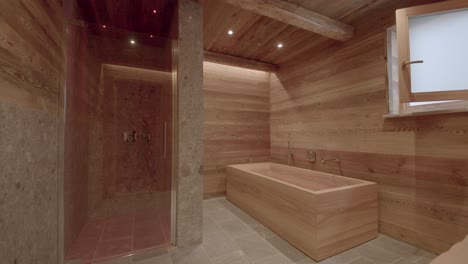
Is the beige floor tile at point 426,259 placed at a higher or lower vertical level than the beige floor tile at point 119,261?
lower

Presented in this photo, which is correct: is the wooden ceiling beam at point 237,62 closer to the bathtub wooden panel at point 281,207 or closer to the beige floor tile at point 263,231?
the bathtub wooden panel at point 281,207

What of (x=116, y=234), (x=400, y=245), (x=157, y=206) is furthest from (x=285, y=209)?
(x=116, y=234)

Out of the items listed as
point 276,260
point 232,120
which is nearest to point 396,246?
point 276,260

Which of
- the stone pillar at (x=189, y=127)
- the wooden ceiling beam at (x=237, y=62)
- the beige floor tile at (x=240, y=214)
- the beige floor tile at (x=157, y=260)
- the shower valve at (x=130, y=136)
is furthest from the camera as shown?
the wooden ceiling beam at (x=237, y=62)

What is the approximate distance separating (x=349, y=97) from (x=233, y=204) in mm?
2320

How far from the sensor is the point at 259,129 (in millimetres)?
3811

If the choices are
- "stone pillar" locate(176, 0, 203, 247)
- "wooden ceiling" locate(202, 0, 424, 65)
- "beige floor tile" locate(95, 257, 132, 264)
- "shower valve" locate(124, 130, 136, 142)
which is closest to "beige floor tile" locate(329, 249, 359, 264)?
"stone pillar" locate(176, 0, 203, 247)

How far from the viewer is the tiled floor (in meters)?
1.60

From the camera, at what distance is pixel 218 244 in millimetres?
1854

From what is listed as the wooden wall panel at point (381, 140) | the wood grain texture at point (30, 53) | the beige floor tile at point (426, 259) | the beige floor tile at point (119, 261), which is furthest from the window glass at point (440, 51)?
the beige floor tile at point (119, 261)

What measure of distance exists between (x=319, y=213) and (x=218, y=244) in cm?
103

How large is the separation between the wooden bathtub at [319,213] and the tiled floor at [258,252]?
0.09 metres

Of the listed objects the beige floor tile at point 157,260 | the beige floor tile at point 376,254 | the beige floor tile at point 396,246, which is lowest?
the beige floor tile at point 396,246

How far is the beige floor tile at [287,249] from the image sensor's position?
165cm
